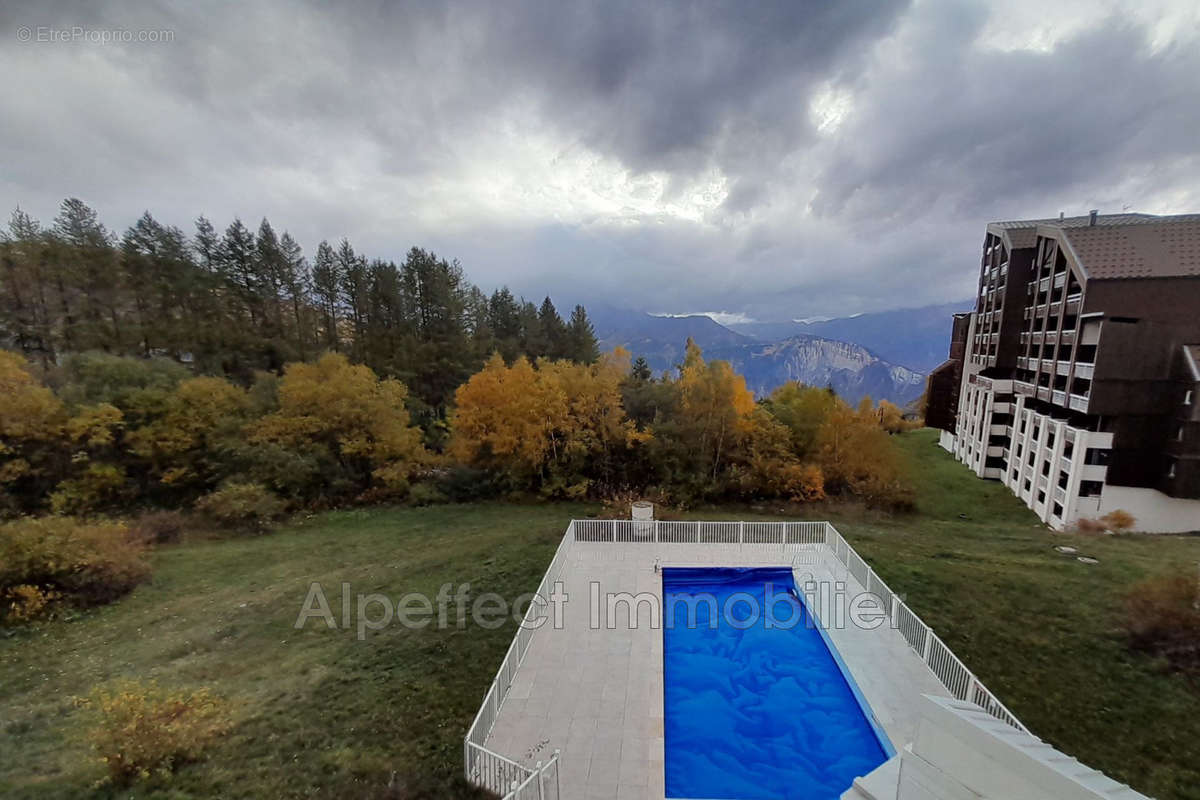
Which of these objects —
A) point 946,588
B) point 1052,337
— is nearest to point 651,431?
point 946,588

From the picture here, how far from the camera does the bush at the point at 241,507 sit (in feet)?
65.3

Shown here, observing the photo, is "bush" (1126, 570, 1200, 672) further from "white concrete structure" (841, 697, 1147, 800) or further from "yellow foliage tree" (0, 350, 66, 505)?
"yellow foliage tree" (0, 350, 66, 505)

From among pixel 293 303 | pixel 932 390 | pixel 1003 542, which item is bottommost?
pixel 1003 542

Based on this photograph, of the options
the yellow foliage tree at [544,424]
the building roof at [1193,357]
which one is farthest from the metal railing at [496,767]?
the building roof at [1193,357]

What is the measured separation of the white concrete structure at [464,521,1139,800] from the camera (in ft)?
20.1

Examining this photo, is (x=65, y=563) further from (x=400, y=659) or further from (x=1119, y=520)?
(x=1119, y=520)

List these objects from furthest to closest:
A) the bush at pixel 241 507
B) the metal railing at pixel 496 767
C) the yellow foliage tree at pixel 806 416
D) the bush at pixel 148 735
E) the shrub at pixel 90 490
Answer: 1. the yellow foliage tree at pixel 806 416
2. the shrub at pixel 90 490
3. the bush at pixel 241 507
4. the bush at pixel 148 735
5. the metal railing at pixel 496 767

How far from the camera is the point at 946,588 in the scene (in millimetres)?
11680

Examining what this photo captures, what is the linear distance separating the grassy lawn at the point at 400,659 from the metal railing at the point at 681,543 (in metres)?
0.53

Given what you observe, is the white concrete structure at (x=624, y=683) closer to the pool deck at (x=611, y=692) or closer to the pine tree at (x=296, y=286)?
the pool deck at (x=611, y=692)

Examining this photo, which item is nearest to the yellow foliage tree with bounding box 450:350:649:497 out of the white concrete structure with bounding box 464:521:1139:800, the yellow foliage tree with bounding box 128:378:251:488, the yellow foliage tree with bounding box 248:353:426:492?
the yellow foliage tree with bounding box 248:353:426:492

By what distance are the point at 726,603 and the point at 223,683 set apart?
1077 cm

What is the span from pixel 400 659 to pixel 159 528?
1656cm

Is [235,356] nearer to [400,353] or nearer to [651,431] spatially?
[400,353]
